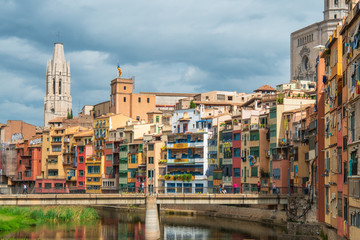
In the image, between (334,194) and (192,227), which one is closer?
(334,194)

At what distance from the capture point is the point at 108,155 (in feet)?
395

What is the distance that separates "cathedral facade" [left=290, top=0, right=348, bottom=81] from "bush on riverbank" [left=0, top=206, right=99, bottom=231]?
92.0 meters

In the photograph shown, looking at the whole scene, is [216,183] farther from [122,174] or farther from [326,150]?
[326,150]

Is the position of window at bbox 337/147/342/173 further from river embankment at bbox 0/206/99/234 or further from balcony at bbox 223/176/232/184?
balcony at bbox 223/176/232/184

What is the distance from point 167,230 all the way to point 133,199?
25.9ft

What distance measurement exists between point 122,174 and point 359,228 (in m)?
78.9

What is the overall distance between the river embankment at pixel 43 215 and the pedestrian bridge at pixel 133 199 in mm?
9898

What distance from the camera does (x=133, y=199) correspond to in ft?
220

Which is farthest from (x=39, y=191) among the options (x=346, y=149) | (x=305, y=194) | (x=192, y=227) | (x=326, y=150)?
(x=346, y=149)

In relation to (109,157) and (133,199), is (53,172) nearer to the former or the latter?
(109,157)

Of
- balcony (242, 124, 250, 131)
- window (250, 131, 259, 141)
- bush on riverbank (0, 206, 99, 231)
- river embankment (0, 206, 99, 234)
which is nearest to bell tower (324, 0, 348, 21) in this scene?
balcony (242, 124, 250, 131)

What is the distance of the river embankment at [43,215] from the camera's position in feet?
250

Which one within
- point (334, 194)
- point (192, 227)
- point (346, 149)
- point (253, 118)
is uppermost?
point (253, 118)

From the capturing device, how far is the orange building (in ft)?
477
